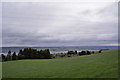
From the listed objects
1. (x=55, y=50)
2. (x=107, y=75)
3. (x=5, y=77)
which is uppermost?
(x=55, y=50)

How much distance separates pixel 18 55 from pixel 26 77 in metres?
7.03

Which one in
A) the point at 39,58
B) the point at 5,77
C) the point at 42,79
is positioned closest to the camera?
the point at 42,79

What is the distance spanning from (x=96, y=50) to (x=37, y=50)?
22.8 feet

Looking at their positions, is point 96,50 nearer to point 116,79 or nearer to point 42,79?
point 116,79

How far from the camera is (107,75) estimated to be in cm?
610

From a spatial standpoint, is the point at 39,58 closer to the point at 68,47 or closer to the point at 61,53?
the point at 61,53

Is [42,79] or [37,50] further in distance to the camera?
[37,50]

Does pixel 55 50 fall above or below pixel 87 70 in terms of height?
above

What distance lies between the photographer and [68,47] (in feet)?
43.9

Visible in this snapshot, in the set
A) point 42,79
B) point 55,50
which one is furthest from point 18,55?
point 42,79

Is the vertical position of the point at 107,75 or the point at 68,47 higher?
the point at 68,47

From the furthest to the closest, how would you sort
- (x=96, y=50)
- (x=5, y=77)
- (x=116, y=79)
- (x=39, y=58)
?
(x=39, y=58), (x=96, y=50), (x=5, y=77), (x=116, y=79)

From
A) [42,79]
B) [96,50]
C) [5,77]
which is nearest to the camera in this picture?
[42,79]

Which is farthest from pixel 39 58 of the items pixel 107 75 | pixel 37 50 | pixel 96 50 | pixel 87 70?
pixel 107 75
